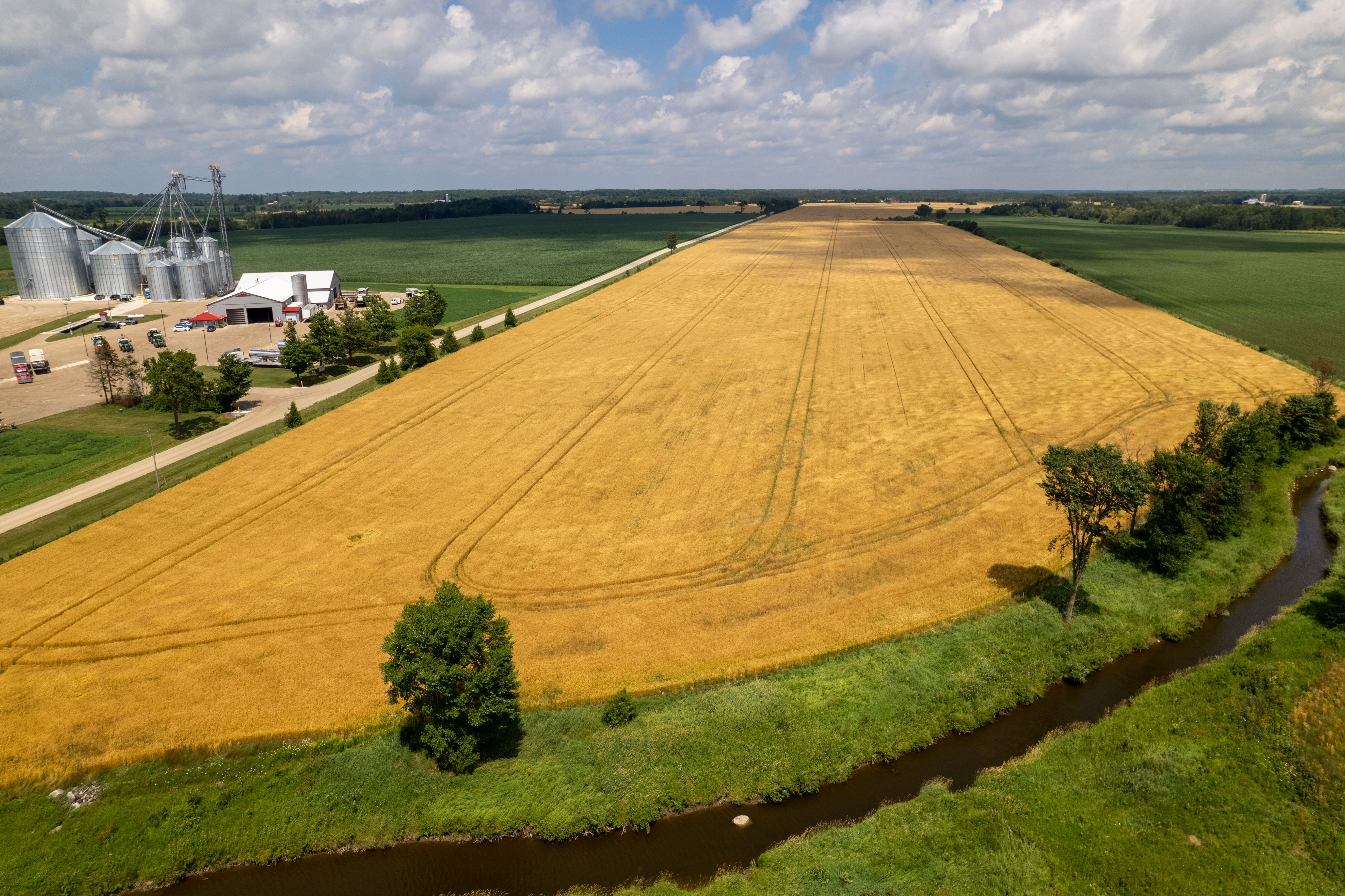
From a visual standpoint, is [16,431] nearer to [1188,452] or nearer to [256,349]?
[256,349]

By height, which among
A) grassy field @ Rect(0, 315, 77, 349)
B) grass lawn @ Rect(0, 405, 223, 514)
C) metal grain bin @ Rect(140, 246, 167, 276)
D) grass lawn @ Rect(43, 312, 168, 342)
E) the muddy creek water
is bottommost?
the muddy creek water

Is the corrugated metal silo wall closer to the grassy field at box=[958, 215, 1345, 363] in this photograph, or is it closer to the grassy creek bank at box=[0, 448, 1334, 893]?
the grassy creek bank at box=[0, 448, 1334, 893]

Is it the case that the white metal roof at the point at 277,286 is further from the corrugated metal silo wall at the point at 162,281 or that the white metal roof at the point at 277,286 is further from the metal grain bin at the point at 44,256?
the metal grain bin at the point at 44,256

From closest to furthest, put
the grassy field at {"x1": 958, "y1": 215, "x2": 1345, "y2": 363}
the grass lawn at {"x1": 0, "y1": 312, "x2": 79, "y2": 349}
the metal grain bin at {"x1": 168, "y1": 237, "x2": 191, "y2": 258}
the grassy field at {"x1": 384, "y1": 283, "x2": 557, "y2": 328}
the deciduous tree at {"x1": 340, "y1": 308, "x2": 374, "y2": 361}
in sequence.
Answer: the deciduous tree at {"x1": 340, "y1": 308, "x2": 374, "y2": 361}, the grassy field at {"x1": 958, "y1": 215, "x2": 1345, "y2": 363}, the grass lawn at {"x1": 0, "y1": 312, "x2": 79, "y2": 349}, the grassy field at {"x1": 384, "y1": 283, "x2": 557, "y2": 328}, the metal grain bin at {"x1": 168, "y1": 237, "x2": 191, "y2": 258}

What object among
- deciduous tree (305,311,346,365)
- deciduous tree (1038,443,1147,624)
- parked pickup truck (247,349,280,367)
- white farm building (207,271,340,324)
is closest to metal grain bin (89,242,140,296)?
white farm building (207,271,340,324)

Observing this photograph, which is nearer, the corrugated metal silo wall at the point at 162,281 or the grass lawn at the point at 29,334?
the grass lawn at the point at 29,334

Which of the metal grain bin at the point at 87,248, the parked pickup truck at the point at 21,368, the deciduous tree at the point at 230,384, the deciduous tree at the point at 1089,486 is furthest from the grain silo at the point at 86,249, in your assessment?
the deciduous tree at the point at 1089,486

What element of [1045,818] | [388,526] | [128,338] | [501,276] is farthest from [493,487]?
[501,276]
